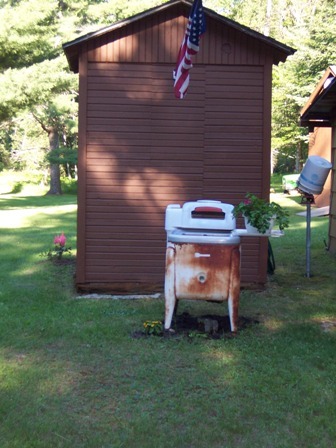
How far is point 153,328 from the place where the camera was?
17.1ft

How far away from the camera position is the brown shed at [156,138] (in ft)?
23.2

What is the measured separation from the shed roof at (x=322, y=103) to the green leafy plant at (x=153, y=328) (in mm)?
4613

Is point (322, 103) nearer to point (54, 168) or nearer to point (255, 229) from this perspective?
point (255, 229)

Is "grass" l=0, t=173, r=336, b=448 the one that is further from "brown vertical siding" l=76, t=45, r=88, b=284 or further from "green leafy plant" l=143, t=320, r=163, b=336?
"brown vertical siding" l=76, t=45, r=88, b=284

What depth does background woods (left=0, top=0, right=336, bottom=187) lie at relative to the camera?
19234 millimetres

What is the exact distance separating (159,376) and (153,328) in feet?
3.33

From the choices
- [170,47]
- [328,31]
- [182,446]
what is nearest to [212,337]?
[182,446]

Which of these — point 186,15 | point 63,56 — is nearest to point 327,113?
point 186,15

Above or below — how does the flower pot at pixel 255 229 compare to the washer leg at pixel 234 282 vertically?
above

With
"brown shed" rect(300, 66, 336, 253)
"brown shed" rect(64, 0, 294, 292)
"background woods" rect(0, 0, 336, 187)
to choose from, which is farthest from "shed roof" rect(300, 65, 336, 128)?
"background woods" rect(0, 0, 336, 187)

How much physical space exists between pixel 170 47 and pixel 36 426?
16.7 ft

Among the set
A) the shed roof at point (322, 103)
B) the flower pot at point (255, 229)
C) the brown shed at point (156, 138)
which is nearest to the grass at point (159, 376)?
the brown shed at point (156, 138)

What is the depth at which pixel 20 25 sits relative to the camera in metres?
18.8

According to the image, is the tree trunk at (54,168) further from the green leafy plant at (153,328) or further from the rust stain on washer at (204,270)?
the rust stain on washer at (204,270)
